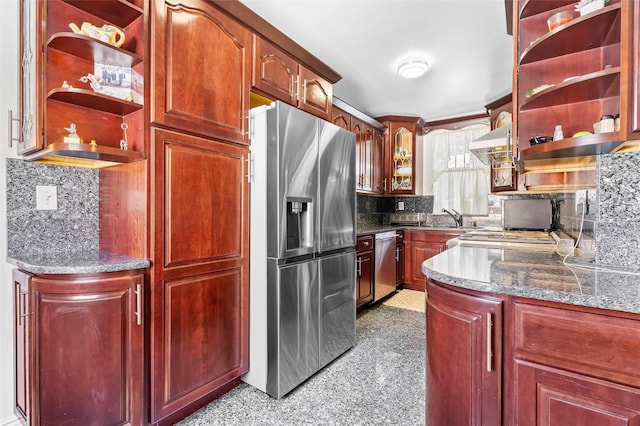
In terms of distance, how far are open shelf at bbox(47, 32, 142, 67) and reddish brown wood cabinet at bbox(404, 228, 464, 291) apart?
3750 millimetres

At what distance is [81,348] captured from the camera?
139cm

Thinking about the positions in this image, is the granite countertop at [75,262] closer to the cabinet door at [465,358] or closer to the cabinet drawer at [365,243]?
the cabinet door at [465,358]

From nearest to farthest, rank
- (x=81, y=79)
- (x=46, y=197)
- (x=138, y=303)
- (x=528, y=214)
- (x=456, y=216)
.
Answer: (x=138, y=303) → (x=81, y=79) → (x=46, y=197) → (x=528, y=214) → (x=456, y=216)

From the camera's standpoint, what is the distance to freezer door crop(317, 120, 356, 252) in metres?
2.25

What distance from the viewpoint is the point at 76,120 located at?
162 cm

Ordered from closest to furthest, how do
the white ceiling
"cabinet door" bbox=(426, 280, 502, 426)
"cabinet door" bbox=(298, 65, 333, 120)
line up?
"cabinet door" bbox=(426, 280, 502, 426) → the white ceiling → "cabinet door" bbox=(298, 65, 333, 120)

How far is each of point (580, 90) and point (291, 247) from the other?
1.67m

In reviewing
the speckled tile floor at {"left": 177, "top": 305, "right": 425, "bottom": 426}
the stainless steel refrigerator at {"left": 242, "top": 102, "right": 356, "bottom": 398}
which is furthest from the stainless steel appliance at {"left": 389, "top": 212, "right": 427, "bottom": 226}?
the stainless steel refrigerator at {"left": 242, "top": 102, "right": 356, "bottom": 398}

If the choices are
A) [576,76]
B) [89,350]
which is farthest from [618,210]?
[89,350]

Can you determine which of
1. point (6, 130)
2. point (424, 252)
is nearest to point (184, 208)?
point (6, 130)

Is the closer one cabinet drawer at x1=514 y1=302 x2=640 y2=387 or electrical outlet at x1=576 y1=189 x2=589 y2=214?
cabinet drawer at x1=514 y1=302 x2=640 y2=387

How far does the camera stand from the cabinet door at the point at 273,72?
207cm

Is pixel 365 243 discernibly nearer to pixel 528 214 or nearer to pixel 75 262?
pixel 528 214

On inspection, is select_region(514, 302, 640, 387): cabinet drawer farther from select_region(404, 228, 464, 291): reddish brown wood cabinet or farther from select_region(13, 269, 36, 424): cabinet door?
select_region(404, 228, 464, 291): reddish brown wood cabinet
